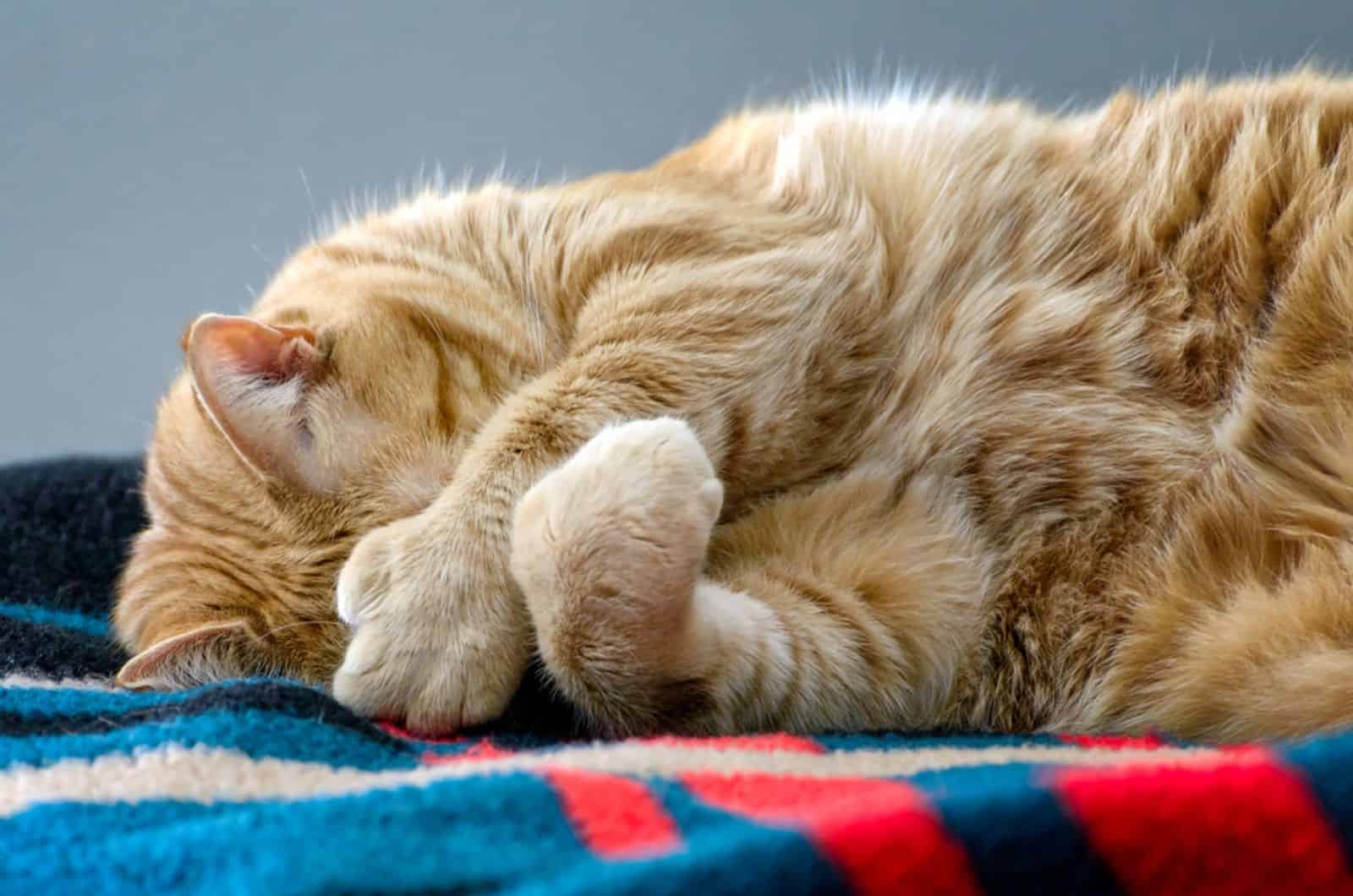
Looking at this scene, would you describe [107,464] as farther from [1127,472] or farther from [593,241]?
[1127,472]

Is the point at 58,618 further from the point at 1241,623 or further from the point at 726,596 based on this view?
the point at 1241,623

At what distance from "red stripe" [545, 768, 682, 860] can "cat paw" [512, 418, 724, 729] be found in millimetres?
242

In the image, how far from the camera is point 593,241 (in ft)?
4.56

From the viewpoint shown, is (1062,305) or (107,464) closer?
(1062,305)

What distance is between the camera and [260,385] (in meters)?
1.22

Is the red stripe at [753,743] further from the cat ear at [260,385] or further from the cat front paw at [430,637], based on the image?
the cat ear at [260,385]

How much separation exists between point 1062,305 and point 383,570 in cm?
77

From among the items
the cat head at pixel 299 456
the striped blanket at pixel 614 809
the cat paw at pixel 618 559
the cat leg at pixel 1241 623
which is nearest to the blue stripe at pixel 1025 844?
the striped blanket at pixel 614 809

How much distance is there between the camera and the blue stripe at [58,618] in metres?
1.55

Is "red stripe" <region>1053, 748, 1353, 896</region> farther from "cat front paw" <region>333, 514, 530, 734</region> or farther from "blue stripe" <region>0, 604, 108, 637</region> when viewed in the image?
"blue stripe" <region>0, 604, 108, 637</region>

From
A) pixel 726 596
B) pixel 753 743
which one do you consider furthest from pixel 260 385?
pixel 753 743

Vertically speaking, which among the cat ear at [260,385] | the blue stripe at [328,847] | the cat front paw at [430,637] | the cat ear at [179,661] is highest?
the cat ear at [260,385]

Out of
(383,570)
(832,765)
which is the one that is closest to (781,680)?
(832,765)

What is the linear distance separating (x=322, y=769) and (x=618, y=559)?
0.28 meters
